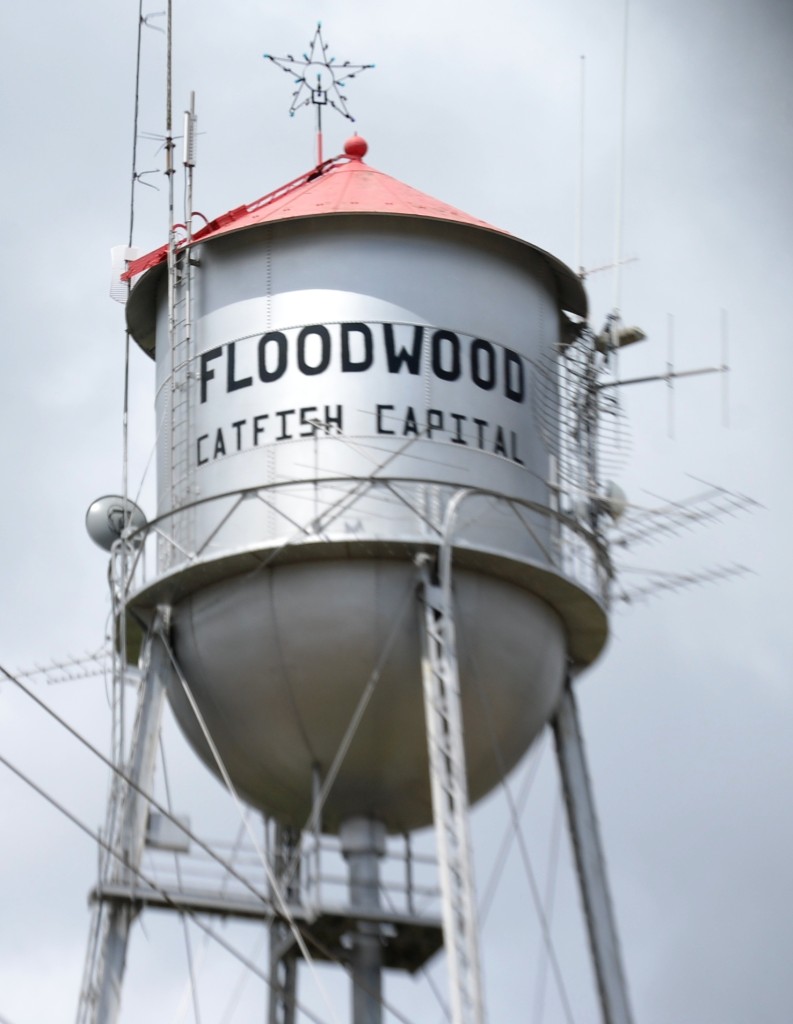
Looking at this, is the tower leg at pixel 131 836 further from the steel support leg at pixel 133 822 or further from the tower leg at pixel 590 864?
the tower leg at pixel 590 864

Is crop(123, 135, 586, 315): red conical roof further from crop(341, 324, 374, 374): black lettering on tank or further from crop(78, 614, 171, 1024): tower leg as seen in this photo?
crop(78, 614, 171, 1024): tower leg

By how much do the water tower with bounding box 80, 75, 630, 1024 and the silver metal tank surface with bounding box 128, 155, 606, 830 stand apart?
21 millimetres

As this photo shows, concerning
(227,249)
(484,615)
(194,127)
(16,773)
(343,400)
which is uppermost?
(194,127)

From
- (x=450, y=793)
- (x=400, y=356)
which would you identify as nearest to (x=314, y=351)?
(x=400, y=356)

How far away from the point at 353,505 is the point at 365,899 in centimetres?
348

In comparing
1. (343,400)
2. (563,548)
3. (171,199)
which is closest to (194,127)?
(171,199)

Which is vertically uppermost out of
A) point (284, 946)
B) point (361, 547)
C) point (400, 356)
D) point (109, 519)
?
point (400, 356)

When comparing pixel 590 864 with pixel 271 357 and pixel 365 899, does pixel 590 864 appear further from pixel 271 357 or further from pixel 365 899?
pixel 271 357

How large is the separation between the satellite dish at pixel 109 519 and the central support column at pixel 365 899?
3.36m

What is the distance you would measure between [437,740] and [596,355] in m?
4.91

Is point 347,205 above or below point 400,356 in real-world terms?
above

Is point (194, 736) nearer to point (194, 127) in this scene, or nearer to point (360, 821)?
point (360, 821)

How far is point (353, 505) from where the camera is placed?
2227 centimetres

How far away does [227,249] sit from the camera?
23703 mm
